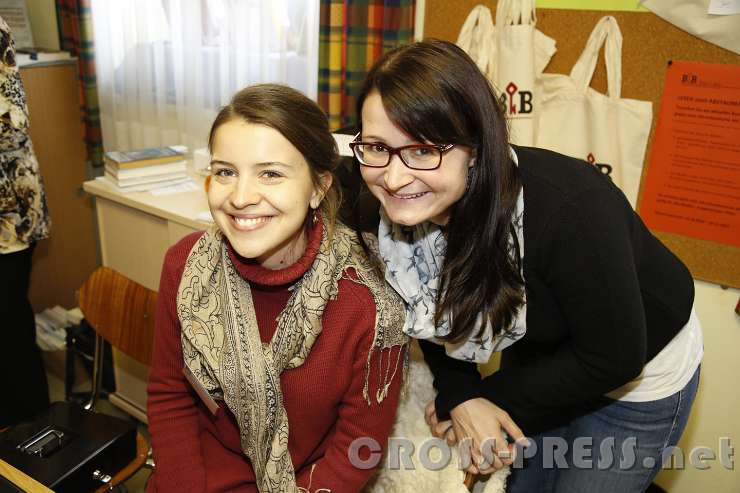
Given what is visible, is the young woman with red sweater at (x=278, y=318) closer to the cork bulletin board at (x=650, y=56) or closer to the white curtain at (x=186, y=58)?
the cork bulletin board at (x=650, y=56)

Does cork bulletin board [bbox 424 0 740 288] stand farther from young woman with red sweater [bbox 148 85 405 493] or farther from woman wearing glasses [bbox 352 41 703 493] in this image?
young woman with red sweater [bbox 148 85 405 493]

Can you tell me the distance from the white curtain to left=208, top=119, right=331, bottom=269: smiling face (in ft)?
3.92

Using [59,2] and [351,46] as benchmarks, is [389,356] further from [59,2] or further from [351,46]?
[59,2]

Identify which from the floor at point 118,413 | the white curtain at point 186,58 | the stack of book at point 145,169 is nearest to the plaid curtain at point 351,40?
the white curtain at point 186,58

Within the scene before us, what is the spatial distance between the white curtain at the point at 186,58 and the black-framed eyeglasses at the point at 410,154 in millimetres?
1326

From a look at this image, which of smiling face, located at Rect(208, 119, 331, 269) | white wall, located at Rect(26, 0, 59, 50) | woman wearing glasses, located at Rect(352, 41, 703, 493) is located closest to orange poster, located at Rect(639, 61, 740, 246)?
woman wearing glasses, located at Rect(352, 41, 703, 493)

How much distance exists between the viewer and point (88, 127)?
9.41ft

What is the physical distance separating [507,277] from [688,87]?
87cm

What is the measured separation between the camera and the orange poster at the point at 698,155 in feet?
4.74

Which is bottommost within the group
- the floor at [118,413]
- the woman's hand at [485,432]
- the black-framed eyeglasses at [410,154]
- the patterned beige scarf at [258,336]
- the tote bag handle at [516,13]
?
the floor at [118,413]

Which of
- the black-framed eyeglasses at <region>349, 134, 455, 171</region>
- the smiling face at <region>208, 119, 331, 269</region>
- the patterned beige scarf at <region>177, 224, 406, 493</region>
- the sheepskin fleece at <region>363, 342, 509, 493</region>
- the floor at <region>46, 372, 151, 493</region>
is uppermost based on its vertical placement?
the black-framed eyeglasses at <region>349, 134, 455, 171</region>

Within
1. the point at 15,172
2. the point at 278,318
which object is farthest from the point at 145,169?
the point at 278,318

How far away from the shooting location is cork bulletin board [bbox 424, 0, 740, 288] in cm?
147

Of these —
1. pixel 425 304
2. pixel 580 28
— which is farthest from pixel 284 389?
pixel 580 28
